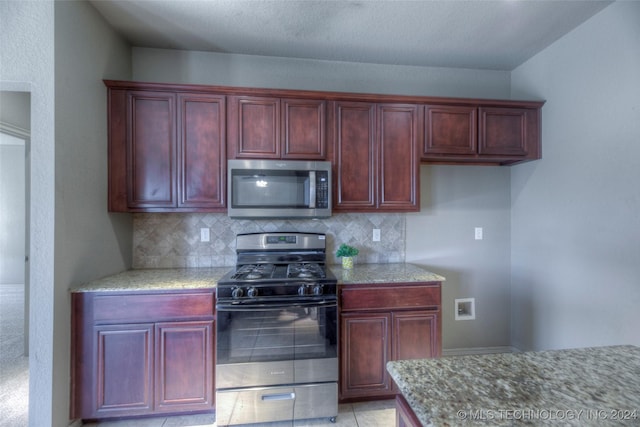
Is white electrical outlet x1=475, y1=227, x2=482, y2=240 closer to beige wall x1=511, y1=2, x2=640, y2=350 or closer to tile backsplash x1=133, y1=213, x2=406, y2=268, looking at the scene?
beige wall x1=511, y1=2, x2=640, y2=350

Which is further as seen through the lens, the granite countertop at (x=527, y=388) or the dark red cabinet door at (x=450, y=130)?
the dark red cabinet door at (x=450, y=130)

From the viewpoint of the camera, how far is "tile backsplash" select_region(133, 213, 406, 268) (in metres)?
2.46

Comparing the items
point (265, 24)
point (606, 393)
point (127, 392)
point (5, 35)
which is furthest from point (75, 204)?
point (606, 393)

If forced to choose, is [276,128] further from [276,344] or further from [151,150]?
[276,344]

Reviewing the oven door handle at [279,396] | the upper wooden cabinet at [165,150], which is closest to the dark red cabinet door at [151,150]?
the upper wooden cabinet at [165,150]

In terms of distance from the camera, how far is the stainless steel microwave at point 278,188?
222cm

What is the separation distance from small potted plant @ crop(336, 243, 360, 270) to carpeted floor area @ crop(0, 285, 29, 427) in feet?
7.99

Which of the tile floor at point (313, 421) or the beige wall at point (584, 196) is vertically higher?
the beige wall at point (584, 196)

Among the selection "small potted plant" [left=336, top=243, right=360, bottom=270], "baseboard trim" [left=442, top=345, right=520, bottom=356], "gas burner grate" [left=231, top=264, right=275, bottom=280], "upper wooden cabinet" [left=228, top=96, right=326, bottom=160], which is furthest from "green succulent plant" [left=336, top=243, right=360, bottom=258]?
"baseboard trim" [left=442, top=345, right=520, bottom=356]

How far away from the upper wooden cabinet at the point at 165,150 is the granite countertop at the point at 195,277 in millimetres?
516

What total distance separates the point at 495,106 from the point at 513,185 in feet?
2.79

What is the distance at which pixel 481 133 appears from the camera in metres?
2.46

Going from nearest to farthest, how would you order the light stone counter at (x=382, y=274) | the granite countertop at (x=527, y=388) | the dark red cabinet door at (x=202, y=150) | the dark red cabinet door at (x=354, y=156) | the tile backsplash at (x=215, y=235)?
the granite countertop at (x=527, y=388) → the light stone counter at (x=382, y=274) → the dark red cabinet door at (x=202, y=150) → the dark red cabinet door at (x=354, y=156) → the tile backsplash at (x=215, y=235)

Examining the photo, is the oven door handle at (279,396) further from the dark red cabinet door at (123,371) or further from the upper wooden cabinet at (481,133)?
the upper wooden cabinet at (481,133)
